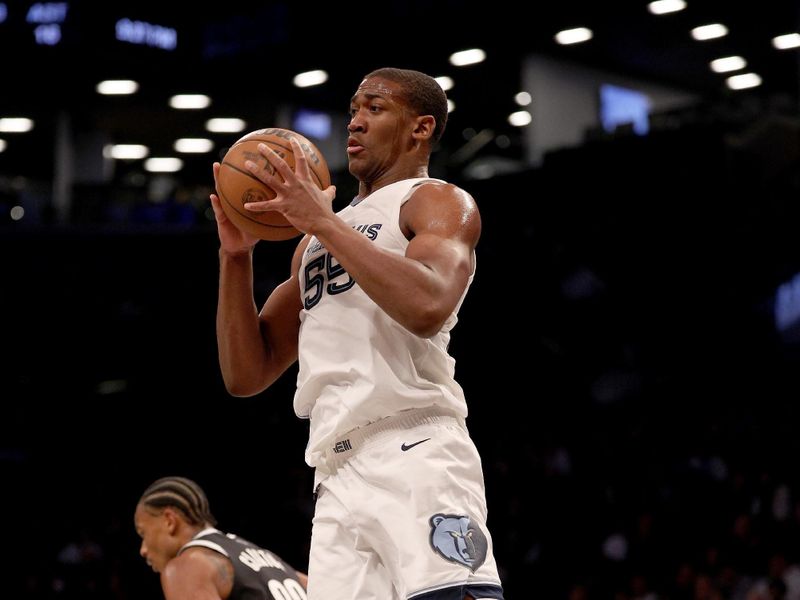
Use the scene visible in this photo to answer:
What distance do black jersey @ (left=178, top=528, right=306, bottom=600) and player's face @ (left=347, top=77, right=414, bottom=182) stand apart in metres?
1.99

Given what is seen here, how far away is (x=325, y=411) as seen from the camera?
9.03 ft

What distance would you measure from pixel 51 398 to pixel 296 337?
1266cm

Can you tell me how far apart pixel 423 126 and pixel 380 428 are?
0.88 meters

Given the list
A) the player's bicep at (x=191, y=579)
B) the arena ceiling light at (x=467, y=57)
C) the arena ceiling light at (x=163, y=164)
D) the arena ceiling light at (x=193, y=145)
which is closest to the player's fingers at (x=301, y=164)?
the player's bicep at (x=191, y=579)

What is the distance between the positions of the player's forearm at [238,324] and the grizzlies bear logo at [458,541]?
2.76 feet

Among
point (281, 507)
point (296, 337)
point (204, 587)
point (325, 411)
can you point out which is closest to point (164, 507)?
point (204, 587)

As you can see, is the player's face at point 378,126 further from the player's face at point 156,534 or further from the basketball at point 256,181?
the player's face at point 156,534

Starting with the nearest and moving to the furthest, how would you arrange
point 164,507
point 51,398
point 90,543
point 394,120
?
1. point 394,120
2. point 164,507
3. point 90,543
4. point 51,398

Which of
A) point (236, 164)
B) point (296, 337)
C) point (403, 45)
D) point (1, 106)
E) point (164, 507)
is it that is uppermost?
point (236, 164)

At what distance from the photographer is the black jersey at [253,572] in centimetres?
425

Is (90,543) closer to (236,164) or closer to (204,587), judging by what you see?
(204,587)

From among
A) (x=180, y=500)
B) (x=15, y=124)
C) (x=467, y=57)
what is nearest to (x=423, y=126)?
(x=180, y=500)

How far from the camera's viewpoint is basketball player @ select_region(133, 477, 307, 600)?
4215mm

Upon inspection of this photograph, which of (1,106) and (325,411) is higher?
(325,411)
